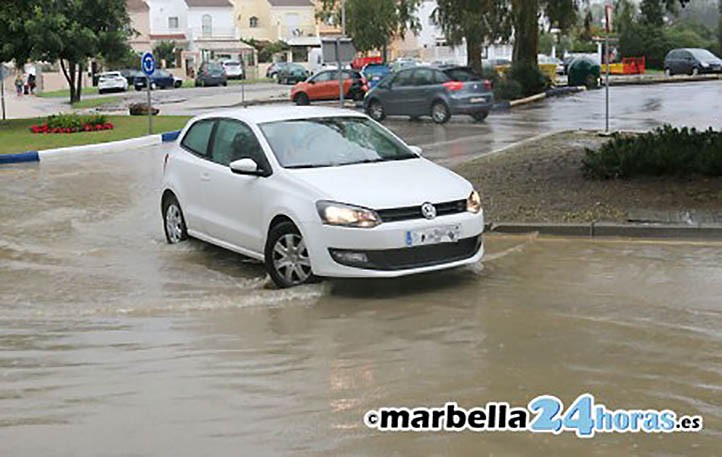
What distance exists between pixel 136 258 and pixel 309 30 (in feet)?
292

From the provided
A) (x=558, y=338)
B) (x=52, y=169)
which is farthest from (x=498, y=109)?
(x=558, y=338)

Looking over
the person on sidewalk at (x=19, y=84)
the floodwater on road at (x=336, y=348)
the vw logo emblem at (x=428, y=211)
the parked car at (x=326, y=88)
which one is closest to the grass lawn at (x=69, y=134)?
the parked car at (x=326, y=88)

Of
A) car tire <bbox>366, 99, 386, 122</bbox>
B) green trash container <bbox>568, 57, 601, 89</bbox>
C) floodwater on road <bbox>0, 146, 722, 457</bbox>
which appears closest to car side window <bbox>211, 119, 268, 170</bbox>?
floodwater on road <bbox>0, 146, 722, 457</bbox>

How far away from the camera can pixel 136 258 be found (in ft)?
33.7

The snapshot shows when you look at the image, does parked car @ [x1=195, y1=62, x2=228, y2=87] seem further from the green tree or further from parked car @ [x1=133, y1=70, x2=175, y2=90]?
the green tree

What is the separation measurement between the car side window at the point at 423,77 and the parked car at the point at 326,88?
973 centimetres

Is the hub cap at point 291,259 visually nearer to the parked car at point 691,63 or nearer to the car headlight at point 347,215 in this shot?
the car headlight at point 347,215

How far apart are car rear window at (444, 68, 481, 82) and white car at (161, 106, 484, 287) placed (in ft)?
57.2

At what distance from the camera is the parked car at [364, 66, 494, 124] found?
26.8 m

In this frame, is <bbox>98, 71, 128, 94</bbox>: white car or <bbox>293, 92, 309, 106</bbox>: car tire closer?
<bbox>293, 92, 309, 106</bbox>: car tire

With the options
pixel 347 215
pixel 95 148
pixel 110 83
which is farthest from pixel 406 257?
pixel 110 83

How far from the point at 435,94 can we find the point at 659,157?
49.7 ft

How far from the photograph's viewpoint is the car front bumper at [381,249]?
7965 millimetres

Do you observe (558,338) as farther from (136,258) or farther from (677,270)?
(136,258)
